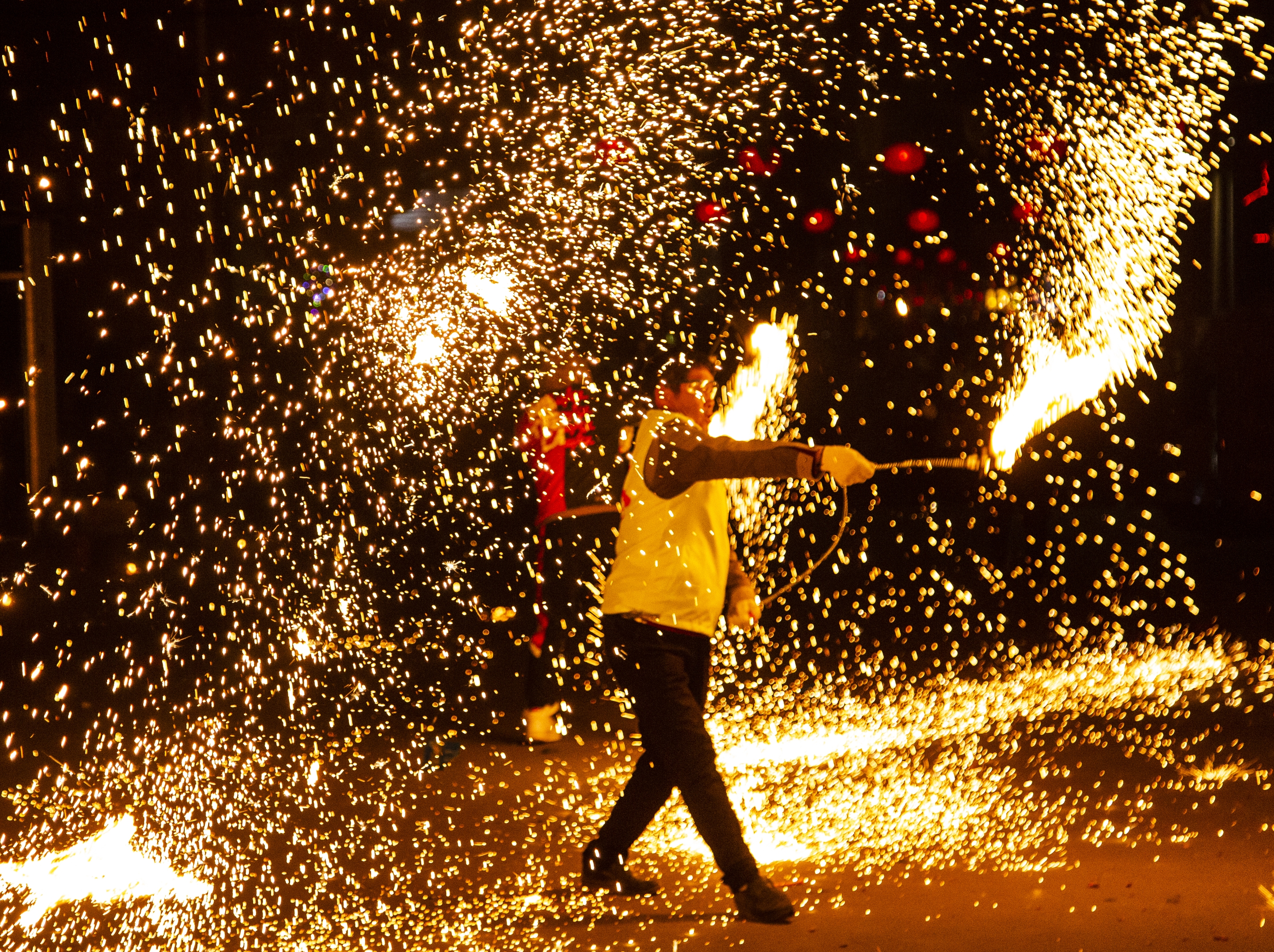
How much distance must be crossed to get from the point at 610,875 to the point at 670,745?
54 cm

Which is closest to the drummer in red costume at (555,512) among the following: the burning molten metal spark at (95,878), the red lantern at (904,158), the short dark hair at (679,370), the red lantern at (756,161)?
the short dark hair at (679,370)

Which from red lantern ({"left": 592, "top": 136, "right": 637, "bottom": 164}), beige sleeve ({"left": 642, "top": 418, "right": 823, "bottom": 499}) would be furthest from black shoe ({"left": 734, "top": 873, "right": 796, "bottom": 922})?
red lantern ({"left": 592, "top": 136, "right": 637, "bottom": 164})

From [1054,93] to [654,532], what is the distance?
7.03m

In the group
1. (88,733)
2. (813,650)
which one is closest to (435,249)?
(813,650)

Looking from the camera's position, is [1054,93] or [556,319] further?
[556,319]

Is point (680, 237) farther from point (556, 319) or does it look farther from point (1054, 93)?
point (1054, 93)

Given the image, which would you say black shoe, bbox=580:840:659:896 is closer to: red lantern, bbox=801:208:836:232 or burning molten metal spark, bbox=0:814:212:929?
burning molten metal spark, bbox=0:814:212:929

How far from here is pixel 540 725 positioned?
695 cm

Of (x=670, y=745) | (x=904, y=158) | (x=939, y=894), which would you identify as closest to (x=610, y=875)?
(x=670, y=745)

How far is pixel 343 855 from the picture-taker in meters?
5.14

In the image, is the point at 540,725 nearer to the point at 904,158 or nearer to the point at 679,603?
the point at 679,603

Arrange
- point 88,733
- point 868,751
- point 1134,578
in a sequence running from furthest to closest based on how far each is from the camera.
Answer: point 1134,578 < point 88,733 < point 868,751

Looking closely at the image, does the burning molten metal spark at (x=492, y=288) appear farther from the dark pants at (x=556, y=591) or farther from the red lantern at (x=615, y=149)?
the dark pants at (x=556, y=591)

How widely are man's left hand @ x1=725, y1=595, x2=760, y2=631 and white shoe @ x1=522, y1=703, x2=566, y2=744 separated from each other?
90.5 inches
